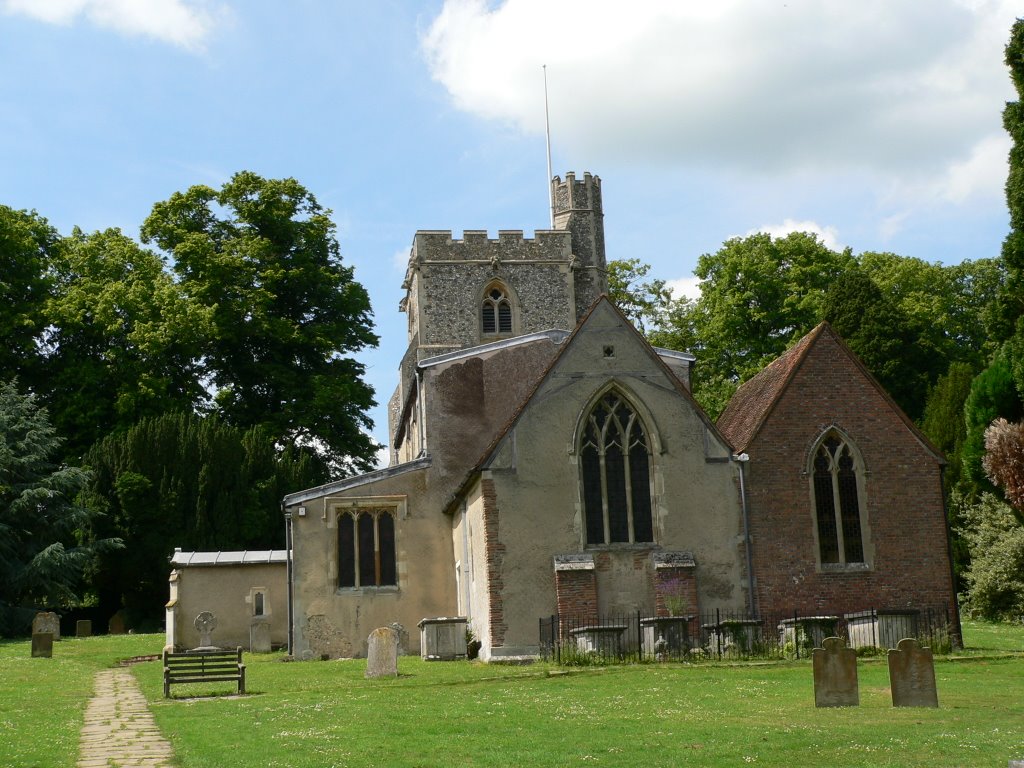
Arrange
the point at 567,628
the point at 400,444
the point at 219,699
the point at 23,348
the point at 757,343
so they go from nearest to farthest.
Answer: the point at 219,699 → the point at 567,628 → the point at 400,444 → the point at 23,348 → the point at 757,343

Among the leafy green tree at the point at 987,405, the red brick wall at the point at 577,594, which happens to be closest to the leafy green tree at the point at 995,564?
the leafy green tree at the point at 987,405

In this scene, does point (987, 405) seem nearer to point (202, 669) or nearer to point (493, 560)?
point (493, 560)

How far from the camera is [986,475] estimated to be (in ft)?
78.1

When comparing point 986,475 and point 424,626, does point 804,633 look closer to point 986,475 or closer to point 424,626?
point 986,475

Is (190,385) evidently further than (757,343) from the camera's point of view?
No

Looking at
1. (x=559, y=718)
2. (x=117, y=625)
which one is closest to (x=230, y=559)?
(x=117, y=625)

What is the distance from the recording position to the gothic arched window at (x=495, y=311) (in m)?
53.2

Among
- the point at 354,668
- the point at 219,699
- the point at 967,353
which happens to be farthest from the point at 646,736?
the point at 967,353

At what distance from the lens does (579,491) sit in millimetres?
26281

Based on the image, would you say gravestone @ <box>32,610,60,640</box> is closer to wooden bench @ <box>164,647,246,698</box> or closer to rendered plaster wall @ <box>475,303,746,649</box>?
wooden bench @ <box>164,647,246,698</box>

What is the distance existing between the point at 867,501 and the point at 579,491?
654 centimetres

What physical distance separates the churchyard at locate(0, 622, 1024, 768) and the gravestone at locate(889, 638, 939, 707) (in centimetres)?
25

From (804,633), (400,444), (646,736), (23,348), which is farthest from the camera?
(23,348)

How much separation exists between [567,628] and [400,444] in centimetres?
1971
